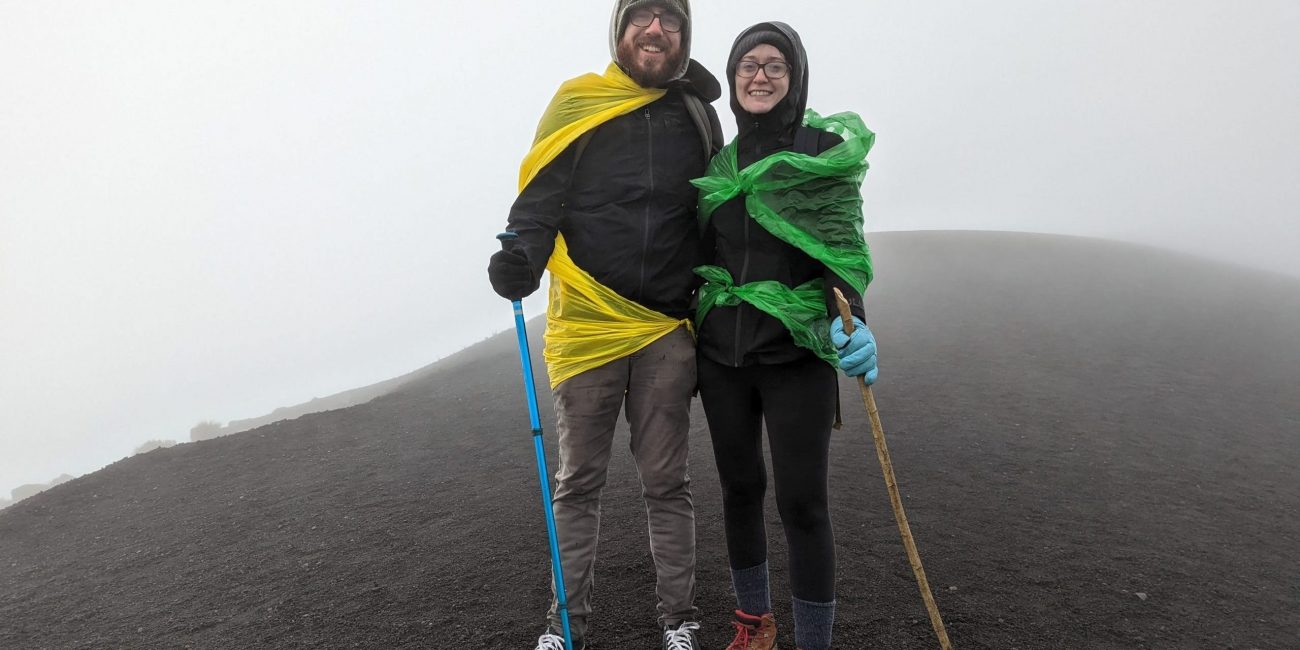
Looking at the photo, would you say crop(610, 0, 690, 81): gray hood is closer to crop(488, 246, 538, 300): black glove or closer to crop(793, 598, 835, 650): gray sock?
crop(488, 246, 538, 300): black glove

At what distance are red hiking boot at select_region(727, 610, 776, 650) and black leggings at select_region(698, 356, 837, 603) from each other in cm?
35

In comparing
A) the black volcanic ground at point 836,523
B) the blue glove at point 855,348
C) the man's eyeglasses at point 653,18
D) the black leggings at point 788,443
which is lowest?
the black volcanic ground at point 836,523

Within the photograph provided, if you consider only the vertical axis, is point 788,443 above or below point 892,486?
above

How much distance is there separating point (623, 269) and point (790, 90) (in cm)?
106

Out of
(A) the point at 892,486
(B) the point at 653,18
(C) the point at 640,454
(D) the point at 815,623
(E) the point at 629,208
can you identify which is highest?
(B) the point at 653,18

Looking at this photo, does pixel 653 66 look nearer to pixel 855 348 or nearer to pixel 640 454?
pixel 855 348

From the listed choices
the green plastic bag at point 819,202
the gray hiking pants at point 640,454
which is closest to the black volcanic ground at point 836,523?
the gray hiking pants at point 640,454

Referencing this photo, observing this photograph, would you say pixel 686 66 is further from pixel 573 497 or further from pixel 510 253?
pixel 573 497

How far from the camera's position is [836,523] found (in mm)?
5195

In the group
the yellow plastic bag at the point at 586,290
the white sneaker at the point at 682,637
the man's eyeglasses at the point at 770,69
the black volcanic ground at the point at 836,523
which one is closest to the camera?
the man's eyeglasses at the point at 770,69

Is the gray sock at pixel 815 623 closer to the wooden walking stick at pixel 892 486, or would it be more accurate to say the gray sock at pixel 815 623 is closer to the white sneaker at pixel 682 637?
the wooden walking stick at pixel 892 486

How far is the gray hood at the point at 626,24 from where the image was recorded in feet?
10.3

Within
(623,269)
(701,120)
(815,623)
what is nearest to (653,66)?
(701,120)

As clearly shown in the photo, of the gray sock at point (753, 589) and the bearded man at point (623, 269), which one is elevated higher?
the bearded man at point (623, 269)
